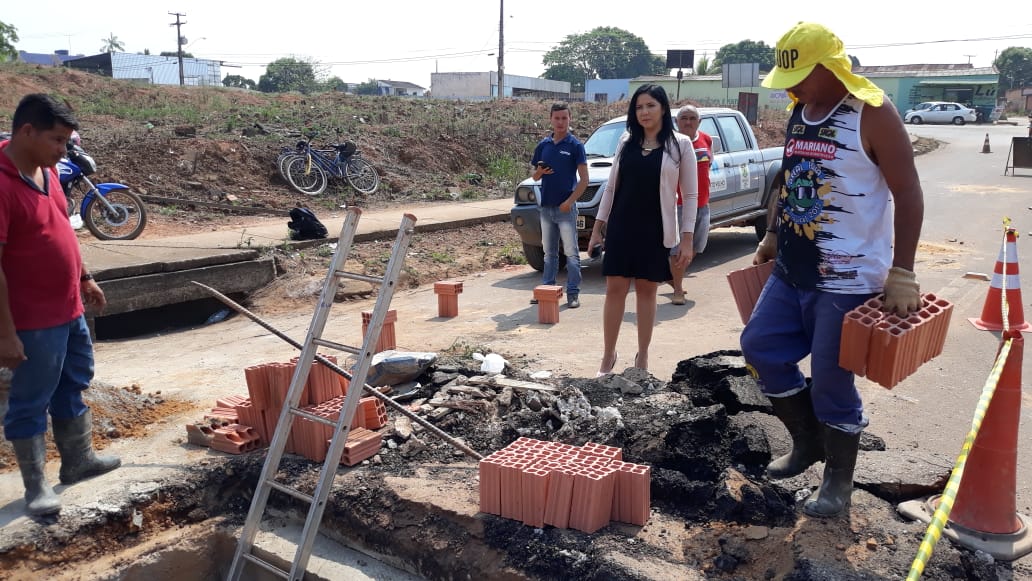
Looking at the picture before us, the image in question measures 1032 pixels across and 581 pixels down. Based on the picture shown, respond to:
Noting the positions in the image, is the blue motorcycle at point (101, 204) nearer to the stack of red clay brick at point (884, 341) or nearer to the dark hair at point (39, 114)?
the dark hair at point (39, 114)

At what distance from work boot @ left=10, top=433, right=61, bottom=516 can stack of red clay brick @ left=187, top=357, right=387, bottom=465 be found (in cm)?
83

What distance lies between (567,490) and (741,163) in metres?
7.82

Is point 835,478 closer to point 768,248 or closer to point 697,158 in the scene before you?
point 768,248

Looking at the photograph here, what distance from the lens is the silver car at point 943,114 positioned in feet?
144

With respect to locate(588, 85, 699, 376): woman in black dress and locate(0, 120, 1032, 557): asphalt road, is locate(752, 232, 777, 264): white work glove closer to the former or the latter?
locate(588, 85, 699, 376): woman in black dress

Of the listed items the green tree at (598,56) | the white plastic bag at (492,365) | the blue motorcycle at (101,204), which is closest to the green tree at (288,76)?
the green tree at (598,56)

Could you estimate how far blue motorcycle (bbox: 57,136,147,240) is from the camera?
9633 millimetres

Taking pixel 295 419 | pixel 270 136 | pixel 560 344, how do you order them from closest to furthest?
pixel 295 419
pixel 560 344
pixel 270 136

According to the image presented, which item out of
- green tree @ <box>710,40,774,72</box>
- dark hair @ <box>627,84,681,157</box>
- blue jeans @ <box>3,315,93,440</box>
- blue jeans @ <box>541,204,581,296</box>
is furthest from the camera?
green tree @ <box>710,40,774,72</box>

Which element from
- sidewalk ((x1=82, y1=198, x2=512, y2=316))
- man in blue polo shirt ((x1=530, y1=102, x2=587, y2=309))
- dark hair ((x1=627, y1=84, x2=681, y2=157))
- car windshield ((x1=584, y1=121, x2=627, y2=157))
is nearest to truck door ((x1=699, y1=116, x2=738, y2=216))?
car windshield ((x1=584, y1=121, x2=627, y2=157))

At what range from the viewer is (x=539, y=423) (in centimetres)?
421

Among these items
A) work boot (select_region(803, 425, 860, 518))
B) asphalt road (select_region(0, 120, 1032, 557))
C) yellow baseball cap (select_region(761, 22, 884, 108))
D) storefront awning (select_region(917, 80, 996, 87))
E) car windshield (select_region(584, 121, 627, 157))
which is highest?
storefront awning (select_region(917, 80, 996, 87))

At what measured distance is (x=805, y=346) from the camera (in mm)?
3053

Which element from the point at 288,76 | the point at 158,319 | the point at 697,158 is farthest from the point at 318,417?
the point at 288,76
